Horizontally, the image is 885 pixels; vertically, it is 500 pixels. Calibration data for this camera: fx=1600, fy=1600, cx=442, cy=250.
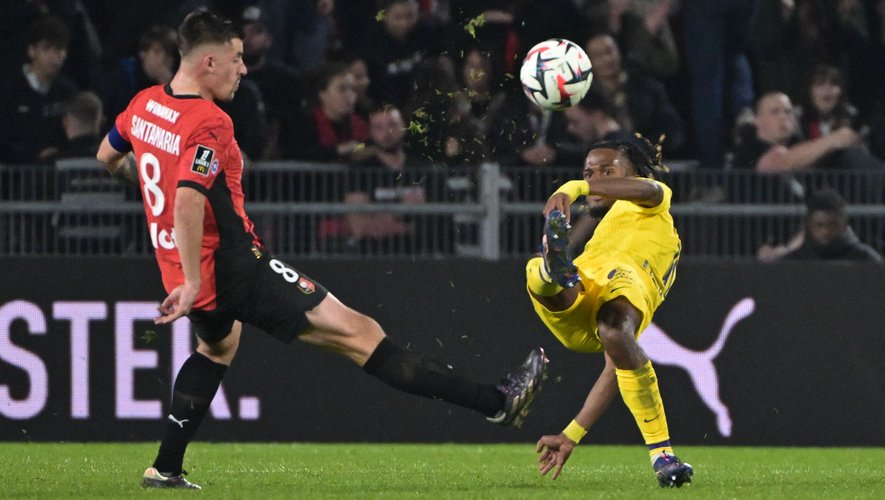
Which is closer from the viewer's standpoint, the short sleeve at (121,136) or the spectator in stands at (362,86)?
the short sleeve at (121,136)

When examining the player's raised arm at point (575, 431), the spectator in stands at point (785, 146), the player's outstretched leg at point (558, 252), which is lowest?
the player's raised arm at point (575, 431)

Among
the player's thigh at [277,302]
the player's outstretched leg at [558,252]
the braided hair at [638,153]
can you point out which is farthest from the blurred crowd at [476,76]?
the player's thigh at [277,302]

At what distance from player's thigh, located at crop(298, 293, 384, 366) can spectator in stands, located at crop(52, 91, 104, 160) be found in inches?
176

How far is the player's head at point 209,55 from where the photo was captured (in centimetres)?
668

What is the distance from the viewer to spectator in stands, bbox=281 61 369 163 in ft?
36.7

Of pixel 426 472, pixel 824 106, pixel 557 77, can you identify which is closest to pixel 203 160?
pixel 426 472

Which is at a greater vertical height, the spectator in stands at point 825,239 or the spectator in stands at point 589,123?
the spectator in stands at point 589,123

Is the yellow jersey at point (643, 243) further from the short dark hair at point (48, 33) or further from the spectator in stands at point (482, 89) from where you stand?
the short dark hair at point (48, 33)

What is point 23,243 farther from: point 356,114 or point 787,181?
point 787,181

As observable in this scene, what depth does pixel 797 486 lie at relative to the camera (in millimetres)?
7129

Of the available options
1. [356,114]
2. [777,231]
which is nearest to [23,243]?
[356,114]

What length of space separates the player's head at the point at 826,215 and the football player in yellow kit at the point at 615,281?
285 centimetres

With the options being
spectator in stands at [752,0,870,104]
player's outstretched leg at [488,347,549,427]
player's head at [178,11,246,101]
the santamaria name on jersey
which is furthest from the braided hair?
spectator in stands at [752,0,870,104]

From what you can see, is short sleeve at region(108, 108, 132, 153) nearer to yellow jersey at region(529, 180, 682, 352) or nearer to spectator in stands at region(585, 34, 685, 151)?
yellow jersey at region(529, 180, 682, 352)
